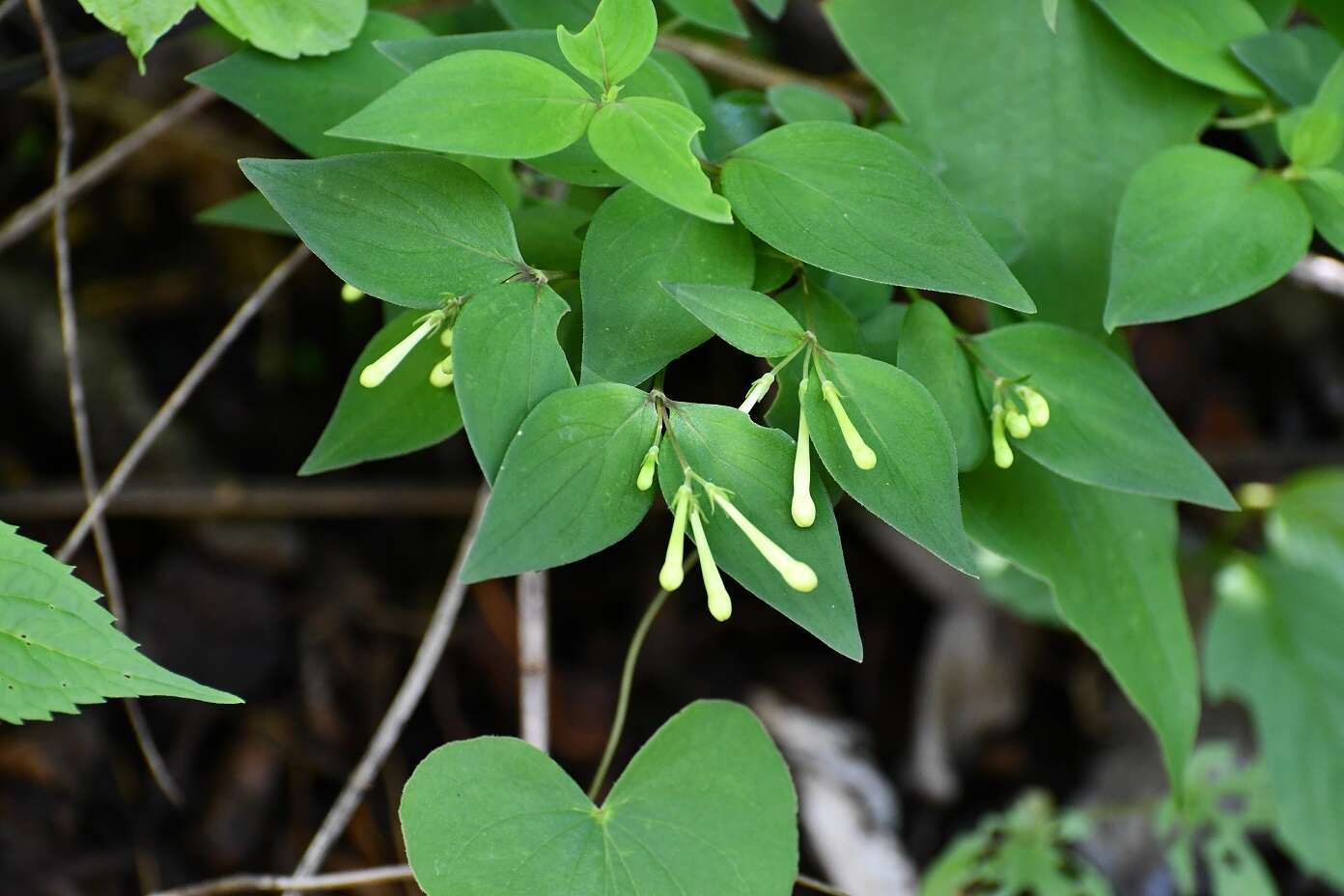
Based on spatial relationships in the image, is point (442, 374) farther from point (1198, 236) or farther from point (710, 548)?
point (1198, 236)

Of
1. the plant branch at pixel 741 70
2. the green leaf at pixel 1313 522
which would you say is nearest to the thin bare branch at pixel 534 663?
the plant branch at pixel 741 70

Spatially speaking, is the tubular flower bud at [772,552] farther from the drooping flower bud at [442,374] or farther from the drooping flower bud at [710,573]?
the drooping flower bud at [442,374]

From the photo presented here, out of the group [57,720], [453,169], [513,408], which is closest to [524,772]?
[513,408]

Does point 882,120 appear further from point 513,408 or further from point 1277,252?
point 513,408

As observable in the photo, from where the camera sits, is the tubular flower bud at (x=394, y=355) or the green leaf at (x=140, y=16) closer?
the tubular flower bud at (x=394, y=355)

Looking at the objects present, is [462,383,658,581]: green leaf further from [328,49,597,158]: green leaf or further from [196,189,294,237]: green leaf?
[196,189,294,237]: green leaf

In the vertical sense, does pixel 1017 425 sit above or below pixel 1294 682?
above

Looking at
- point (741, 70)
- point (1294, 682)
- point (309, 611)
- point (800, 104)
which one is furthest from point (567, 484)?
point (1294, 682)
